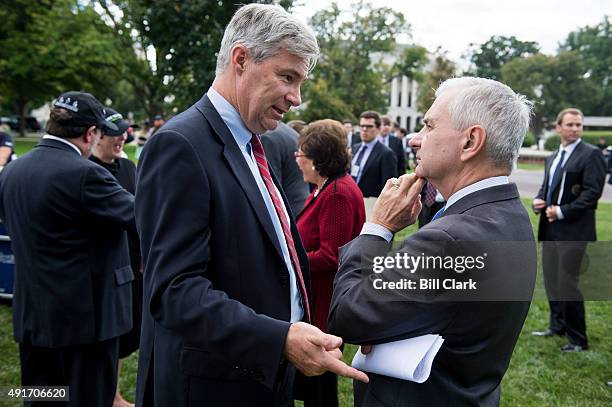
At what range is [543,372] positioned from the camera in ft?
15.9

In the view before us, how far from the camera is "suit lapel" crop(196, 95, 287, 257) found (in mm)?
1780

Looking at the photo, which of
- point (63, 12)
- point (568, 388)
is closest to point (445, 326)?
point (568, 388)

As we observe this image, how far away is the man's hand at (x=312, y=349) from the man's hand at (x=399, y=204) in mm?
463

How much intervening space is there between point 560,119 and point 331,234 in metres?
Answer: 3.39

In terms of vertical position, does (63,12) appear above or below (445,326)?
above

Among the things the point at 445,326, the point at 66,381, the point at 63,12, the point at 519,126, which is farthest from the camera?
the point at 63,12

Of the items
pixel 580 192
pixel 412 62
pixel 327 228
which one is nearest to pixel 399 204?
pixel 327 228

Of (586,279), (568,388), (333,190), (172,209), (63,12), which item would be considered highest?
→ (63,12)

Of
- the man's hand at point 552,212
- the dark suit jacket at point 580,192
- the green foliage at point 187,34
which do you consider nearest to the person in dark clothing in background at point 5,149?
the green foliage at point 187,34

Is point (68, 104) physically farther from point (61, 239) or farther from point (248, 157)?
point (248, 157)

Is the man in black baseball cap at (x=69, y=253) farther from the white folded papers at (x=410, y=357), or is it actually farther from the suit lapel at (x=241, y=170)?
the white folded papers at (x=410, y=357)

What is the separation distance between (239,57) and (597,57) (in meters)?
97.3

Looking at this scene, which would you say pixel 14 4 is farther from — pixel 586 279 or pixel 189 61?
pixel 586 279

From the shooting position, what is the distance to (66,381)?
317 centimetres
